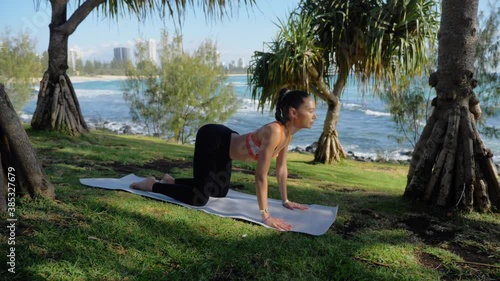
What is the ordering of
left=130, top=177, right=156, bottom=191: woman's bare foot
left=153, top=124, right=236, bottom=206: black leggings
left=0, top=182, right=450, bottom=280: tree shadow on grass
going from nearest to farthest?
left=0, top=182, right=450, bottom=280: tree shadow on grass, left=153, top=124, right=236, bottom=206: black leggings, left=130, top=177, right=156, bottom=191: woman's bare foot

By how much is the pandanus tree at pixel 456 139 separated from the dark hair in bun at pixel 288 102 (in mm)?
1561

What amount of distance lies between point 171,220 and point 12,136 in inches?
47.7

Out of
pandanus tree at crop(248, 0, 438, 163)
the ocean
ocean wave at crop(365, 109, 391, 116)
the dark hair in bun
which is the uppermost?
pandanus tree at crop(248, 0, 438, 163)

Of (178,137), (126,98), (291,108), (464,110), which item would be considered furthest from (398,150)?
(291,108)

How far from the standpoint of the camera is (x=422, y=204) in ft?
11.8

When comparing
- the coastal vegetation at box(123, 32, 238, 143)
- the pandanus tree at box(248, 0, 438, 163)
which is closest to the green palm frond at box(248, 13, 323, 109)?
the pandanus tree at box(248, 0, 438, 163)

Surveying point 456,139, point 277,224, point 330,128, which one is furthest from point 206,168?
point 330,128

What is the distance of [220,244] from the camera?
7.99ft

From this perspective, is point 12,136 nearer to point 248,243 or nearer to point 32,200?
point 32,200

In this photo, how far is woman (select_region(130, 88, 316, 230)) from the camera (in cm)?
277

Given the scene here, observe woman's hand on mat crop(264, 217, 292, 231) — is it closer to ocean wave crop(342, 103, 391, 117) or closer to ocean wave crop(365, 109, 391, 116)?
ocean wave crop(342, 103, 391, 117)

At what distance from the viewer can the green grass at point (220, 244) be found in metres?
2.05

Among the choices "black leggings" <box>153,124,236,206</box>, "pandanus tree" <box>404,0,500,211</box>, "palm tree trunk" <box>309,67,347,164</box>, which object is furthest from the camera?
"palm tree trunk" <box>309,67,347,164</box>

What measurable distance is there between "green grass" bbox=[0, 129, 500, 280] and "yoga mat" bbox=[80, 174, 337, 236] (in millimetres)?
90
